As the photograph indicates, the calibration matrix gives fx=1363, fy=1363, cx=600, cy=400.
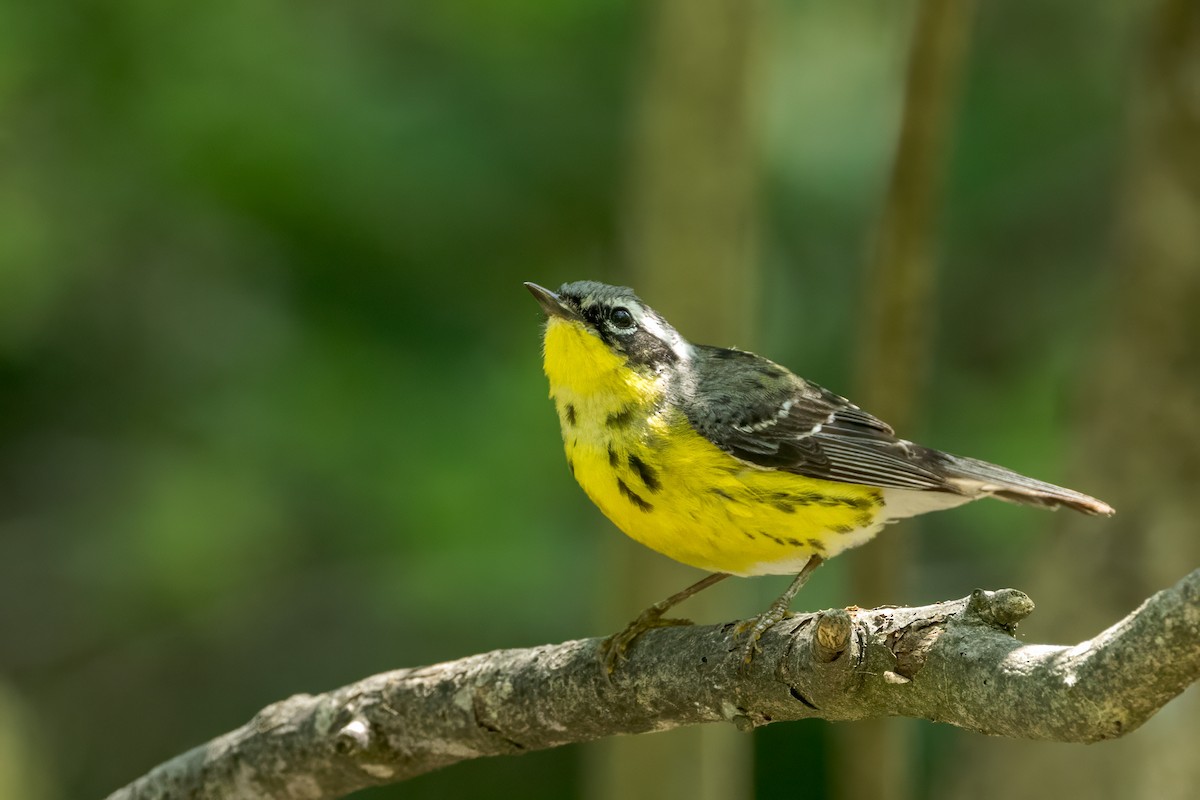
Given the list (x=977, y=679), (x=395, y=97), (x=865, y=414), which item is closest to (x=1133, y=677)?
(x=977, y=679)

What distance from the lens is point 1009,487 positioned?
4578 mm

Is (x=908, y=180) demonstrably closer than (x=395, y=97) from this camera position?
Yes

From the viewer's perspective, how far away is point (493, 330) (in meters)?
7.91

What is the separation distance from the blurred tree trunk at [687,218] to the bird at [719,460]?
2.15 ft

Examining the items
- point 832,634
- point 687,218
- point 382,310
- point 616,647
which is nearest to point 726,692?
point 616,647

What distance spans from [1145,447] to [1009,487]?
255 centimetres

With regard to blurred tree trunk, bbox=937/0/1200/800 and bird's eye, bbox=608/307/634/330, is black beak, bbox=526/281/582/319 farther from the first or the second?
blurred tree trunk, bbox=937/0/1200/800

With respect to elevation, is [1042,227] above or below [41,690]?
above

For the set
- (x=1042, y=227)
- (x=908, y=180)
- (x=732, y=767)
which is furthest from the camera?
(x=1042, y=227)

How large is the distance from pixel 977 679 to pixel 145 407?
278 inches

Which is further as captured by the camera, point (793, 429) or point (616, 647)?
point (793, 429)

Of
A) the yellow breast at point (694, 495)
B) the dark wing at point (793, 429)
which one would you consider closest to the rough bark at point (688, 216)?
the dark wing at point (793, 429)

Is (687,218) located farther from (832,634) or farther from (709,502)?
(832,634)

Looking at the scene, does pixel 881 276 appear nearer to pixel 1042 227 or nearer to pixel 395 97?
pixel 395 97
